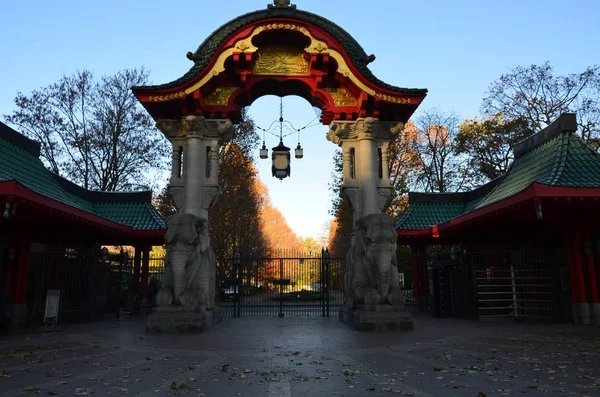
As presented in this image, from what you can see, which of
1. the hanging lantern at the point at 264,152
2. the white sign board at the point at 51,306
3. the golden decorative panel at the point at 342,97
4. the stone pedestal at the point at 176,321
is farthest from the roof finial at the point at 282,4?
the white sign board at the point at 51,306

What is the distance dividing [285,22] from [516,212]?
8.83m

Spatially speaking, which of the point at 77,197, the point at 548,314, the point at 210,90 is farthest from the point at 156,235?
the point at 548,314

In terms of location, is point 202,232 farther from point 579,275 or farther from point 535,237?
point 535,237

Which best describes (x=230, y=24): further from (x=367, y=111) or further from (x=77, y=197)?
(x=77, y=197)

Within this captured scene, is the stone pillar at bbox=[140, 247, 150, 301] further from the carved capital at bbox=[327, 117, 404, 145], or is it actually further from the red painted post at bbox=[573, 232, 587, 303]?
the red painted post at bbox=[573, 232, 587, 303]

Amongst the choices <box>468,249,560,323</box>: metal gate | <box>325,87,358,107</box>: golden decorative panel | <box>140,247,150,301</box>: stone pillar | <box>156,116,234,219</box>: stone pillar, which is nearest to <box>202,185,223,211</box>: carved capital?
<box>156,116,234,219</box>: stone pillar

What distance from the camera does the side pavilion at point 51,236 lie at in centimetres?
1177

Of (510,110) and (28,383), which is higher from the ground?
(510,110)

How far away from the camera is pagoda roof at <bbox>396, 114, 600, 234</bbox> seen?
1171 centimetres

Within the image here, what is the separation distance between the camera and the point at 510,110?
29.4 m

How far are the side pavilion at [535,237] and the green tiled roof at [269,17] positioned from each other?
182 inches

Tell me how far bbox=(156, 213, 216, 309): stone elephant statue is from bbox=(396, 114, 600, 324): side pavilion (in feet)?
28.2

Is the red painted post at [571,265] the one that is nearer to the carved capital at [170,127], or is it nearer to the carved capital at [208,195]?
the carved capital at [208,195]

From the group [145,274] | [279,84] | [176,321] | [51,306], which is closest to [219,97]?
[279,84]
